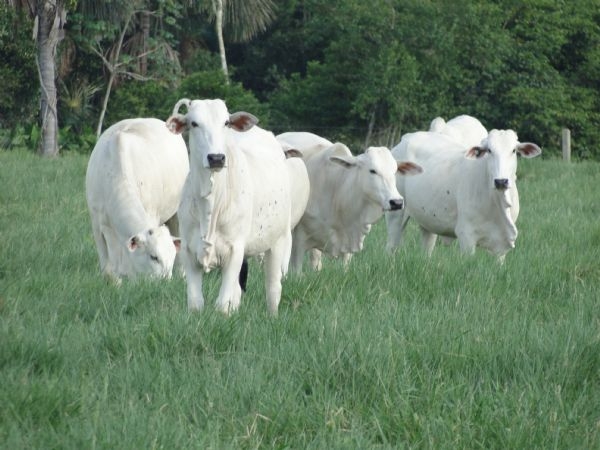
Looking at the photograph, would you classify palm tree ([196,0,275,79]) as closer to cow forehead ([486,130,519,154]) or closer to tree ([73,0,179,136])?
tree ([73,0,179,136])

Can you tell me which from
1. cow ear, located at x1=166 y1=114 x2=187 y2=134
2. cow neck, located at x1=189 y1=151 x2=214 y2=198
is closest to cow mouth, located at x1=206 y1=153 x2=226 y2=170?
cow neck, located at x1=189 y1=151 x2=214 y2=198

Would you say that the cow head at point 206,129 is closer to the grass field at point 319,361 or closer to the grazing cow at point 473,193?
the grass field at point 319,361

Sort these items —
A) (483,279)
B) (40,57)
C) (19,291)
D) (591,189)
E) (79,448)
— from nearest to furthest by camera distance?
1. (79,448)
2. (19,291)
3. (483,279)
4. (591,189)
5. (40,57)

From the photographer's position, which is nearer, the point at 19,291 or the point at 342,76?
the point at 19,291

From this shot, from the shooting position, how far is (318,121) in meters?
34.4

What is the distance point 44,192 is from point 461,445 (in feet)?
36.3

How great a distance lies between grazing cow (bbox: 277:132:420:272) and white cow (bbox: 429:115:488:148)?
3790mm

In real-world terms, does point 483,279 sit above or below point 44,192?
above

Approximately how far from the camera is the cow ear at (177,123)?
283 inches

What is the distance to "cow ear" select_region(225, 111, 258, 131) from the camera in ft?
24.4

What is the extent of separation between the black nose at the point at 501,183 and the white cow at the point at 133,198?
2.77m

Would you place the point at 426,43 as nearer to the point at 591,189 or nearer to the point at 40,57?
the point at 40,57

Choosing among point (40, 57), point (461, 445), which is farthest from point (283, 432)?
point (40, 57)

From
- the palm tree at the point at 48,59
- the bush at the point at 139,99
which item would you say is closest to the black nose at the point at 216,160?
the palm tree at the point at 48,59
